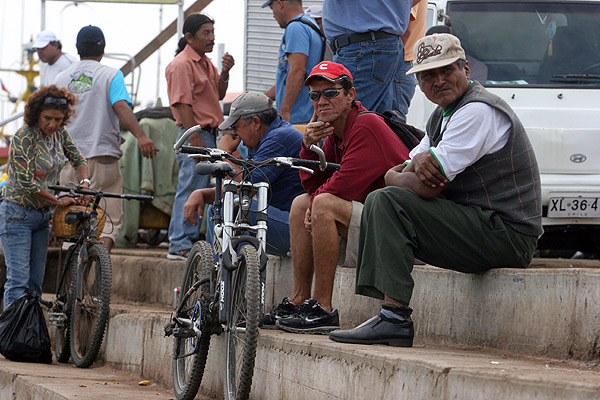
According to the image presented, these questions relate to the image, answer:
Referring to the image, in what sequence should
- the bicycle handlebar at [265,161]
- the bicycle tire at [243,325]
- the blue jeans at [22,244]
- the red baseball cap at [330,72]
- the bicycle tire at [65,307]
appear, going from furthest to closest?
the bicycle tire at [65,307]
the blue jeans at [22,244]
the red baseball cap at [330,72]
the bicycle handlebar at [265,161]
the bicycle tire at [243,325]

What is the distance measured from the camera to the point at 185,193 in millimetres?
8227

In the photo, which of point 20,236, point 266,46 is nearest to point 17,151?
point 20,236

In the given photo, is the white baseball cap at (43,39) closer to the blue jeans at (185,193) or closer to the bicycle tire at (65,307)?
the blue jeans at (185,193)

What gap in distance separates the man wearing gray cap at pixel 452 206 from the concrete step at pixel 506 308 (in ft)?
0.54

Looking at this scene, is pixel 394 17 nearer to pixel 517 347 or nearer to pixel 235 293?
pixel 235 293

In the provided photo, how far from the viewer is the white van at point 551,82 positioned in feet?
24.1

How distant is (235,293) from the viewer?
5.08 metres

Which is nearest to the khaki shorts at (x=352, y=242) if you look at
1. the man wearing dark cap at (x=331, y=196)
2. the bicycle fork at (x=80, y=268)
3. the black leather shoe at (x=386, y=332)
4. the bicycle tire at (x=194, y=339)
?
the man wearing dark cap at (x=331, y=196)

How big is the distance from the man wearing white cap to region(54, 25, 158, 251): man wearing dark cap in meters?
1.34

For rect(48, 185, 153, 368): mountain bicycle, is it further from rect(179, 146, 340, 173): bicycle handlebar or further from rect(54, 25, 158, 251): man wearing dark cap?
rect(179, 146, 340, 173): bicycle handlebar

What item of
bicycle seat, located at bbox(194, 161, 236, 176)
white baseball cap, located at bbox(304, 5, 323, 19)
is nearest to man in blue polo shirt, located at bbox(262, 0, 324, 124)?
white baseball cap, located at bbox(304, 5, 323, 19)

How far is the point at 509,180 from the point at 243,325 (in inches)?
58.1

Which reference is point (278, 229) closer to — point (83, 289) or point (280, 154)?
point (280, 154)

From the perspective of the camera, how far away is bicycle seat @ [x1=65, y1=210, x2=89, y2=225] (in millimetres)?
7647
